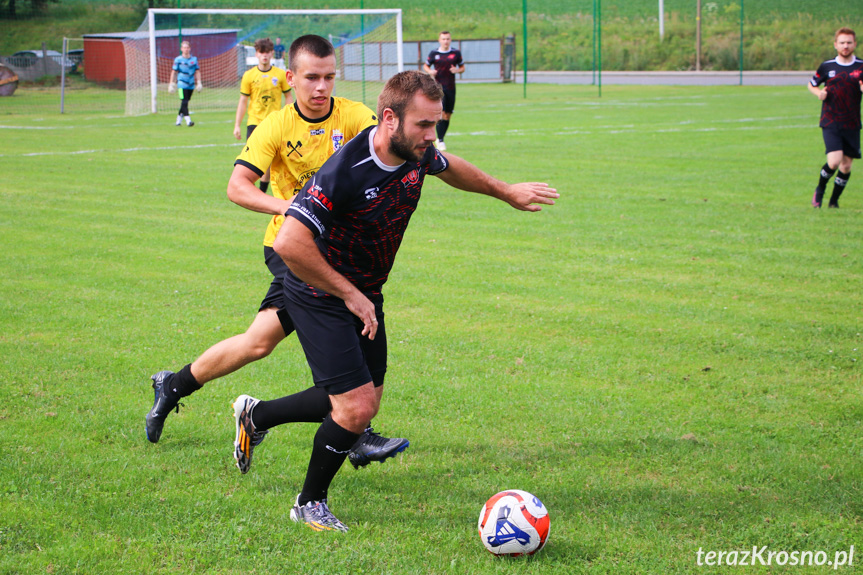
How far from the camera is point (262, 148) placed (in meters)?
4.23

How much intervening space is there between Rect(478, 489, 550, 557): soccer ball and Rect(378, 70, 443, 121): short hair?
1.66 meters

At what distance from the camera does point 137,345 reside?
575 cm

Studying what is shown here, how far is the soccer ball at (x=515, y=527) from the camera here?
324 centimetres

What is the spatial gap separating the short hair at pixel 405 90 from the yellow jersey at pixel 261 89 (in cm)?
976

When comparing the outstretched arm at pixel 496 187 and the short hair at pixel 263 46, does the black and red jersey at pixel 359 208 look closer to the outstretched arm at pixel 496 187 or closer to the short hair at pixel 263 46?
the outstretched arm at pixel 496 187

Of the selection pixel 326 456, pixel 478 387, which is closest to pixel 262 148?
pixel 326 456

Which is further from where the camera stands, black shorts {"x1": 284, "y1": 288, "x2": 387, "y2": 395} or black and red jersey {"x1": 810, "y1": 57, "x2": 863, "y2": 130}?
black and red jersey {"x1": 810, "y1": 57, "x2": 863, "y2": 130}

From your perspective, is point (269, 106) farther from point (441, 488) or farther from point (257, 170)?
point (441, 488)

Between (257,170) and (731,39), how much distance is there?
49.1m

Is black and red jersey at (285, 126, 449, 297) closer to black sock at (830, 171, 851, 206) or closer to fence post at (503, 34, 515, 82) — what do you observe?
black sock at (830, 171, 851, 206)

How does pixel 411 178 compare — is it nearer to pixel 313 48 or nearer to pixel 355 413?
pixel 355 413

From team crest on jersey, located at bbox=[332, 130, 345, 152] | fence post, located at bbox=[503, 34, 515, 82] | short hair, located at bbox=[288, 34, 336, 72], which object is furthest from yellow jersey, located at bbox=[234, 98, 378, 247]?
fence post, located at bbox=[503, 34, 515, 82]

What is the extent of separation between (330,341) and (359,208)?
0.59m

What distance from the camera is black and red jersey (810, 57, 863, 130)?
428 inches
